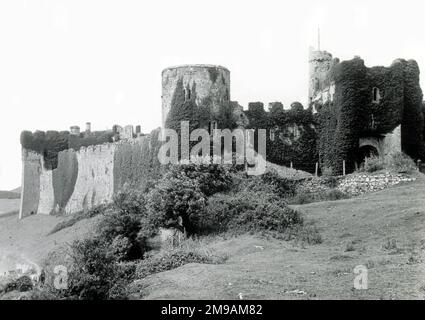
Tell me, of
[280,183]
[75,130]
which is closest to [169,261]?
[280,183]

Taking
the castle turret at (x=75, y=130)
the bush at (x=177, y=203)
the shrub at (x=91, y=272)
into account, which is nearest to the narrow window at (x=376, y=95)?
the bush at (x=177, y=203)

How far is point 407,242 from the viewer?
21.2 m

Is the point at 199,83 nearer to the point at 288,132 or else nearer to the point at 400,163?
the point at 288,132

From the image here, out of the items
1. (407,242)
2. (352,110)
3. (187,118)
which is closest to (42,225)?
(187,118)

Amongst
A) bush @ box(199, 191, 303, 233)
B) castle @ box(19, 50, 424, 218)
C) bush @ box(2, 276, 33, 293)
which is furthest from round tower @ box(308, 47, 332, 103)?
bush @ box(2, 276, 33, 293)

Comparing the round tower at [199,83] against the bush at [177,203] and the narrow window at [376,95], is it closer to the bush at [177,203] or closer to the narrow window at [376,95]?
the bush at [177,203]

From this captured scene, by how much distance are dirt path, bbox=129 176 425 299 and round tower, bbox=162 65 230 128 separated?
12.1m

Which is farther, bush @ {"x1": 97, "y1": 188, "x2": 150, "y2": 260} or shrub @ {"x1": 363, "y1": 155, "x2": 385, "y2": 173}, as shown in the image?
shrub @ {"x1": 363, "y1": 155, "x2": 385, "y2": 173}

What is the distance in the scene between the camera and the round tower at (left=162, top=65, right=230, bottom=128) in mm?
37406

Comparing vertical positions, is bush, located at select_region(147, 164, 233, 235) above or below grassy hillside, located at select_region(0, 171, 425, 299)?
above

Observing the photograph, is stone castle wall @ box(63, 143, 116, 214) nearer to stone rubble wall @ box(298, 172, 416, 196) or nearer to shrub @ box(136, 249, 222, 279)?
stone rubble wall @ box(298, 172, 416, 196)

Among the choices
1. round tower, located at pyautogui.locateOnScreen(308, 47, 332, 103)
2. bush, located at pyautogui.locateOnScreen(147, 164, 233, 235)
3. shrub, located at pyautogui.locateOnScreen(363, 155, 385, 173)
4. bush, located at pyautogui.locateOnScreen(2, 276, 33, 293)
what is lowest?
bush, located at pyautogui.locateOnScreen(2, 276, 33, 293)
